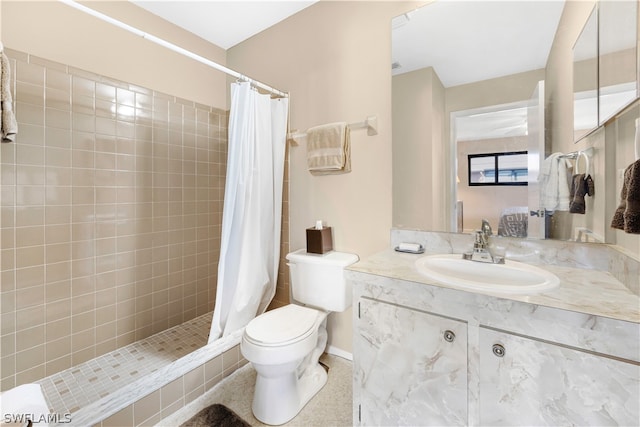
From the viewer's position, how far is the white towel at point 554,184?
1.18 metres

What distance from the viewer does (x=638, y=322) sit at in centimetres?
68

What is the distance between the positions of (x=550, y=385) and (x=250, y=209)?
1.60 m

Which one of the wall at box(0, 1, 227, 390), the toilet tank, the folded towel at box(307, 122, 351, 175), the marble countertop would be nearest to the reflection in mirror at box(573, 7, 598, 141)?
the marble countertop

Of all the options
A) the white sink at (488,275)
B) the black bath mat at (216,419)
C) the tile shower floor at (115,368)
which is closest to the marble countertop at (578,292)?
the white sink at (488,275)

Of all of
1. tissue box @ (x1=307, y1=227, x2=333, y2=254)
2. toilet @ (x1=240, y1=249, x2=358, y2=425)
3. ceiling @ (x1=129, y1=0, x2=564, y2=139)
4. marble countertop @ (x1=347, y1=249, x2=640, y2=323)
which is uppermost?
ceiling @ (x1=129, y1=0, x2=564, y2=139)

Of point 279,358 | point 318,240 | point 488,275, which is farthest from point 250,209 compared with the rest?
point 488,275

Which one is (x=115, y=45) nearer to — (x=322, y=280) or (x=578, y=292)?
(x=322, y=280)

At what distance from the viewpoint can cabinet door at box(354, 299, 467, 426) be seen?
0.95 meters

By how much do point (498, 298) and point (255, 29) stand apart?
2.51 metres

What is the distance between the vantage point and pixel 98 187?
1.81 metres

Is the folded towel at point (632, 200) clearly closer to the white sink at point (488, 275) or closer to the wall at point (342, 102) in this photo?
the white sink at point (488, 275)

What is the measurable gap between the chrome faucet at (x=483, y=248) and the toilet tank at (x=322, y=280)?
26.3 inches

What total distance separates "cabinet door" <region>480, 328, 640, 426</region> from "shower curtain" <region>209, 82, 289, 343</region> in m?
1.37

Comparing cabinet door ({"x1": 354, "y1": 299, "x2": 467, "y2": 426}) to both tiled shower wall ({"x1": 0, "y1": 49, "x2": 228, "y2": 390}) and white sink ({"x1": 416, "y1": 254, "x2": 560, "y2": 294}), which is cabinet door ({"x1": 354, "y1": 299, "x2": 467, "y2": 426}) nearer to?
white sink ({"x1": 416, "y1": 254, "x2": 560, "y2": 294})
